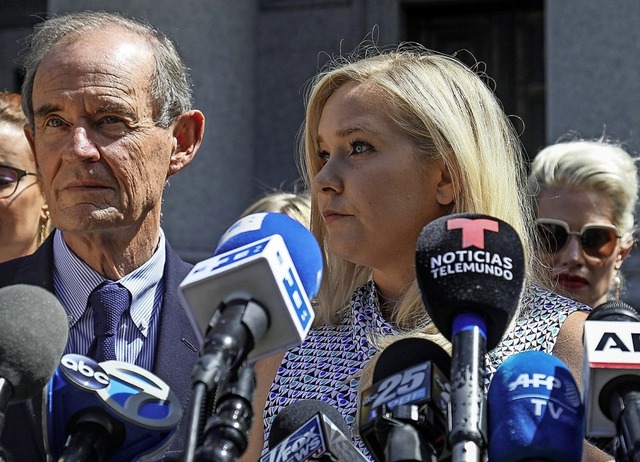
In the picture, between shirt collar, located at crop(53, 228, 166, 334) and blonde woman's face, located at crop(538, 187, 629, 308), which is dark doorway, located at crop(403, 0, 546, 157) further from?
Answer: shirt collar, located at crop(53, 228, 166, 334)

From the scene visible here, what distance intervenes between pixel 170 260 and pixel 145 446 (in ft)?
4.87

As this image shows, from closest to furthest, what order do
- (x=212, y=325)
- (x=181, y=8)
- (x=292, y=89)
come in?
1. (x=212, y=325)
2. (x=181, y=8)
3. (x=292, y=89)

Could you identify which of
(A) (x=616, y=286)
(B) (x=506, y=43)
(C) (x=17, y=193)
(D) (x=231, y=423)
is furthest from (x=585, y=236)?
(B) (x=506, y=43)

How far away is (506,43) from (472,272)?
25.6 ft

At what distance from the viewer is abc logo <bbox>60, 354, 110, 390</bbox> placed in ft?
7.02

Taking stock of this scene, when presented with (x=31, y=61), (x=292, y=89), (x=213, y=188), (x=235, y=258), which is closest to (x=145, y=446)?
(x=235, y=258)

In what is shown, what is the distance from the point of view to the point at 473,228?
210 cm

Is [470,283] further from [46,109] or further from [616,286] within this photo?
[616,286]

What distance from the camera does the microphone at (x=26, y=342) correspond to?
204 centimetres

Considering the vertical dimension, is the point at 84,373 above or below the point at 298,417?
above

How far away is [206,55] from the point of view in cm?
866

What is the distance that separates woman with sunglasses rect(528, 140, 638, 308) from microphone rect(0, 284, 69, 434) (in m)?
2.67

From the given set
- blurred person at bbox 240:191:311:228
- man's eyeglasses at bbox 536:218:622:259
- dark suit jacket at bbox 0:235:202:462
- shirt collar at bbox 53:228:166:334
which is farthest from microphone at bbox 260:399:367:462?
blurred person at bbox 240:191:311:228

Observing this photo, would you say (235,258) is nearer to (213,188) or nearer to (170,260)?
(170,260)
